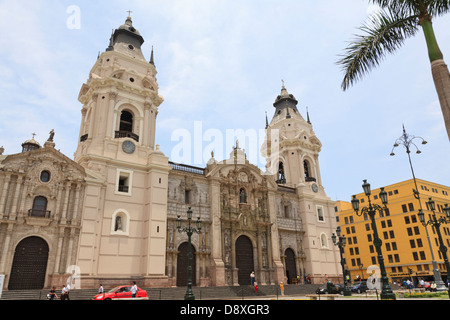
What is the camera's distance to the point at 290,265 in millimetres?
37375

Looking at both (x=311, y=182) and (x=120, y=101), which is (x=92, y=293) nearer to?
(x=120, y=101)

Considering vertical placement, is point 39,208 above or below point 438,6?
below

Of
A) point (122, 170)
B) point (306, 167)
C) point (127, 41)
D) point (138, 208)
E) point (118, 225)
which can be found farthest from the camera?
point (306, 167)

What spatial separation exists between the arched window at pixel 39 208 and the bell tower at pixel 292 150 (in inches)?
1089

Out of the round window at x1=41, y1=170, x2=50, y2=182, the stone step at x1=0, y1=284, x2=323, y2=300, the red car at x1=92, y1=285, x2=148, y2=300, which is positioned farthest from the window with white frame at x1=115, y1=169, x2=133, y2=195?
the red car at x1=92, y1=285, x2=148, y2=300

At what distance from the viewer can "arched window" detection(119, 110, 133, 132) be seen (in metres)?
32.1

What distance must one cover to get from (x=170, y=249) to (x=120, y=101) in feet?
49.5

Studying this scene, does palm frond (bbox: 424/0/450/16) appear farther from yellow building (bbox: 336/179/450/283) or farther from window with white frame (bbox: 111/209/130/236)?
yellow building (bbox: 336/179/450/283)

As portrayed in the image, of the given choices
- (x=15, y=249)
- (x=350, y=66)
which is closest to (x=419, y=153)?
(x=350, y=66)

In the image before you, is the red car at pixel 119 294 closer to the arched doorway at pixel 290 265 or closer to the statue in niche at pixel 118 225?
the statue in niche at pixel 118 225

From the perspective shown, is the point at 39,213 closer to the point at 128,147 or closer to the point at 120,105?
the point at 128,147

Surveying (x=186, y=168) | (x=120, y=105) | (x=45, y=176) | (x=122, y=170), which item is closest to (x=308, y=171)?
(x=186, y=168)

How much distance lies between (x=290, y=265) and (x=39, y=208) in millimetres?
26735

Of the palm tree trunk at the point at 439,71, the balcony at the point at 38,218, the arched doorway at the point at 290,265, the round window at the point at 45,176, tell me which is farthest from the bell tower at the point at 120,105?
the palm tree trunk at the point at 439,71
